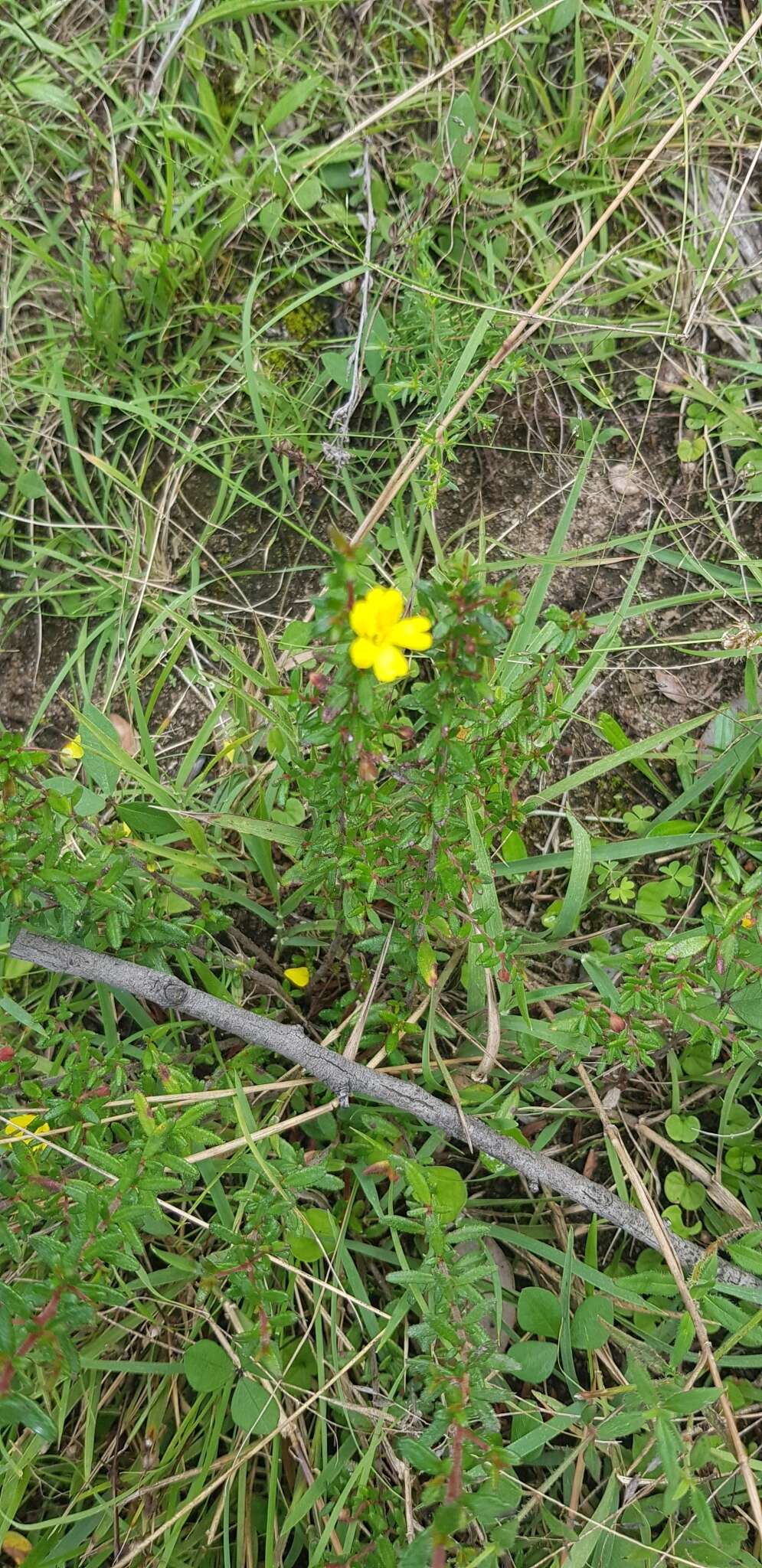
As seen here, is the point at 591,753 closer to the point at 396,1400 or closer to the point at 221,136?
the point at 396,1400

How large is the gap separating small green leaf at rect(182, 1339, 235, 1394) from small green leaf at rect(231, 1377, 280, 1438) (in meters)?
0.06

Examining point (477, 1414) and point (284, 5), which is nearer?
point (477, 1414)

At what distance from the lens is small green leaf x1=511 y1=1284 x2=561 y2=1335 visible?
213 centimetres

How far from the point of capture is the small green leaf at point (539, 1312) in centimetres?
213

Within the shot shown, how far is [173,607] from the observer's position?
285 centimetres

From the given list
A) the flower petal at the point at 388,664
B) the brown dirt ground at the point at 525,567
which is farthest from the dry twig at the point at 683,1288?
the flower petal at the point at 388,664

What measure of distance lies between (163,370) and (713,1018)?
253cm

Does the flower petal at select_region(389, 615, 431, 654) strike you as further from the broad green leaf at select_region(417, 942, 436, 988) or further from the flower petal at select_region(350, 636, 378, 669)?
the broad green leaf at select_region(417, 942, 436, 988)

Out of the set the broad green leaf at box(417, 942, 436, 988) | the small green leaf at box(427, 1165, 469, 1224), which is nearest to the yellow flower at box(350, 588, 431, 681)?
the broad green leaf at box(417, 942, 436, 988)

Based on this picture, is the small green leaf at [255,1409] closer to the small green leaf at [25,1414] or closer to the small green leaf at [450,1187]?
the small green leaf at [450,1187]

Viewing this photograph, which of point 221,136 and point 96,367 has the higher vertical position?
point 221,136

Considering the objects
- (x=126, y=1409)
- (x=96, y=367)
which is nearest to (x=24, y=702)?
(x=96, y=367)

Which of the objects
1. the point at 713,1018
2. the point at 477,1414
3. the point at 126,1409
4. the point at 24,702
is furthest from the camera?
the point at 24,702

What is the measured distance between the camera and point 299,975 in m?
2.41
